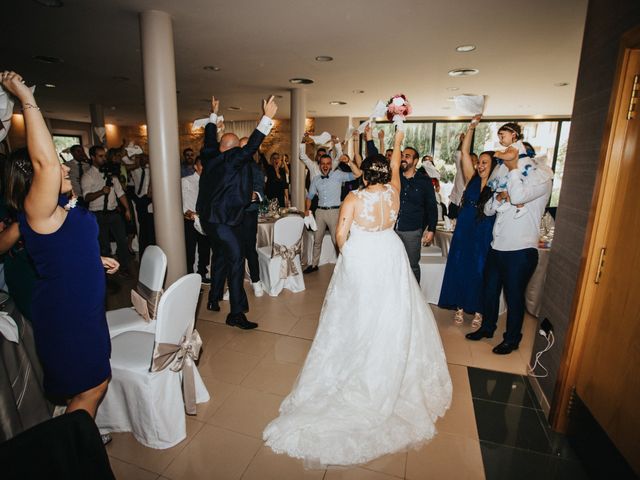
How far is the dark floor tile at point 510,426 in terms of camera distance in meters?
2.19

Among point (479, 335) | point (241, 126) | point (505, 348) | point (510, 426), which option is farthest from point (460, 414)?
point (241, 126)

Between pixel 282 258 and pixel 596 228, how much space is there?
3217mm

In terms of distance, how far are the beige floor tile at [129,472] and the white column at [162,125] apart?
2.38 metres

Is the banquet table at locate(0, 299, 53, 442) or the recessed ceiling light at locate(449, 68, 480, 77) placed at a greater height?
the recessed ceiling light at locate(449, 68, 480, 77)

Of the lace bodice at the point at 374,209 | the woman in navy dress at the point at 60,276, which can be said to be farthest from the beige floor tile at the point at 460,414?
the woman in navy dress at the point at 60,276

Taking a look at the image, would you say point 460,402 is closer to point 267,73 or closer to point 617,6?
point 617,6

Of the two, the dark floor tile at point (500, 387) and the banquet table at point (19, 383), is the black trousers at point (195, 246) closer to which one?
the banquet table at point (19, 383)

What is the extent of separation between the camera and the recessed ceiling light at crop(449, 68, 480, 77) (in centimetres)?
600

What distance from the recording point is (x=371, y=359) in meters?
2.29

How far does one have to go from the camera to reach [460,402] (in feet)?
8.38

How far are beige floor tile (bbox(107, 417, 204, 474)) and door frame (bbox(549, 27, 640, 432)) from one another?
2.29 meters

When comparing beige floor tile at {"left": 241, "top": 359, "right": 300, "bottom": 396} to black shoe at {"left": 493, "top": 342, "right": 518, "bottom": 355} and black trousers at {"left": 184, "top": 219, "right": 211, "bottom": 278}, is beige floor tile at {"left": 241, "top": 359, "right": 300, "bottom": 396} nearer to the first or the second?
black shoe at {"left": 493, "top": 342, "right": 518, "bottom": 355}

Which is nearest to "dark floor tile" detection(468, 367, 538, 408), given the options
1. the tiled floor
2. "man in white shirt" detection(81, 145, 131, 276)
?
the tiled floor

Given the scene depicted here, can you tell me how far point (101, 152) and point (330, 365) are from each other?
458 centimetres
